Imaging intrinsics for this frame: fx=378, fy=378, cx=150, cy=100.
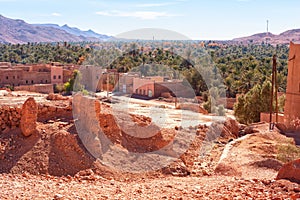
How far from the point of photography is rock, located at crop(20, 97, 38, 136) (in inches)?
313

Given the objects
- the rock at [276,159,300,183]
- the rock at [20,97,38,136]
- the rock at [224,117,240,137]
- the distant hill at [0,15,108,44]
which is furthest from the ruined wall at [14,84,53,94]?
the distant hill at [0,15,108,44]

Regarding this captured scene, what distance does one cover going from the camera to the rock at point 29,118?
26.1ft

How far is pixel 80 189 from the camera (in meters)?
5.98

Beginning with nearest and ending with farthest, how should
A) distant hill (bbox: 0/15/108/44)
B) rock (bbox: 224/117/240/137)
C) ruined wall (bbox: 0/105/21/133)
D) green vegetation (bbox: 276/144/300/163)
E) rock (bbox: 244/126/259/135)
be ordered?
ruined wall (bbox: 0/105/21/133)
green vegetation (bbox: 276/144/300/163)
rock (bbox: 244/126/259/135)
rock (bbox: 224/117/240/137)
distant hill (bbox: 0/15/108/44)

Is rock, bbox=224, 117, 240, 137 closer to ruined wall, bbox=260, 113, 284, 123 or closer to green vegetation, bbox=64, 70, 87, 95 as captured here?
ruined wall, bbox=260, 113, 284, 123

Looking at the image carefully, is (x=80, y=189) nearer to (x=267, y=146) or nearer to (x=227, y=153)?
(x=227, y=153)

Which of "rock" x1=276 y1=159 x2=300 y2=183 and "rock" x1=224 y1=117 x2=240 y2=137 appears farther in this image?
"rock" x1=224 y1=117 x2=240 y2=137

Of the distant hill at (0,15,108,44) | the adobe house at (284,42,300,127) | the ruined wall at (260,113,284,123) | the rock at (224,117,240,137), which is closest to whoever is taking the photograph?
the adobe house at (284,42,300,127)

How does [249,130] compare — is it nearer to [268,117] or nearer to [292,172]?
[268,117]

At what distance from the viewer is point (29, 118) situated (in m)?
7.98

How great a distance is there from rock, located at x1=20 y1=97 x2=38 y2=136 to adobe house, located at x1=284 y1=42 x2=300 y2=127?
969cm

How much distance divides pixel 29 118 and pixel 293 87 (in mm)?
10493

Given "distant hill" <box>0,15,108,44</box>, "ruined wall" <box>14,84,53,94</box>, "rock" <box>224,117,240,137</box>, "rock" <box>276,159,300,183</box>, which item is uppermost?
"distant hill" <box>0,15,108,44</box>

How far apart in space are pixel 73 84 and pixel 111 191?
23591 millimetres
